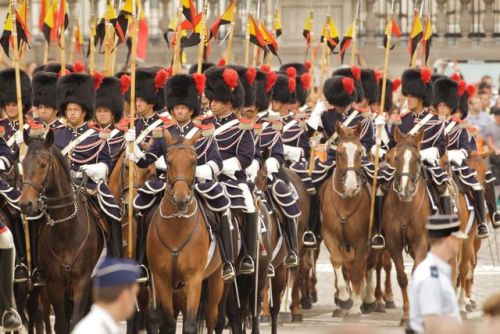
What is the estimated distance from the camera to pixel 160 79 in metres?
18.1

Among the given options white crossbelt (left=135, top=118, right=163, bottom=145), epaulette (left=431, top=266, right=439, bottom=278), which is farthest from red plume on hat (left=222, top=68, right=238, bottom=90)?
epaulette (left=431, top=266, right=439, bottom=278)

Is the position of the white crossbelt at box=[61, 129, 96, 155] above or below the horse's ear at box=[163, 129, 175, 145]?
below

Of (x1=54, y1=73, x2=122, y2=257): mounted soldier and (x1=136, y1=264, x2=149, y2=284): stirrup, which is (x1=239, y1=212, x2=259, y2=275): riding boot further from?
(x1=54, y1=73, x2=122, y2=257): mounted soldier

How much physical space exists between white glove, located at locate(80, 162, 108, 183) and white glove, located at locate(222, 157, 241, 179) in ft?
3.85

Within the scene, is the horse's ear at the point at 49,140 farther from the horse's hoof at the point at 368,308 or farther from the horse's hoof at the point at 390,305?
the horse's hoof at the point at 390,305

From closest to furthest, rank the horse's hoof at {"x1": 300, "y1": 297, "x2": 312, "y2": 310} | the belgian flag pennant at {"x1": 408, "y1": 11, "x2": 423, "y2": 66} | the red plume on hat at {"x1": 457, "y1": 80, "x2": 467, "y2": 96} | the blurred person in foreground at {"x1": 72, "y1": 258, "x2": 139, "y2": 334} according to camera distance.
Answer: the blurred person in foreground at {"x1": 72, "y1": 258, "x2": 139, "y2": 334}
the horse's hoof at {"x1": 300, "y1": 297, "x2": 312, "y2": 310}
the red plume on hat at {"x1": 457, "y1": 80, "x2": 467, "y2": 96}
the belgian flag pennant at {"x1": 408, "y1": 11, "x2": 423, "y2": 66}

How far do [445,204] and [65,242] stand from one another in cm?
520

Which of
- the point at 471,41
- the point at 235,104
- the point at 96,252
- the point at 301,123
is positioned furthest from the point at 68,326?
the point at 471,41

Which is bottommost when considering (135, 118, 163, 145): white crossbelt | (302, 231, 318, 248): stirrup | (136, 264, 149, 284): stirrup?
(302, 231, 318, 248): stirrup

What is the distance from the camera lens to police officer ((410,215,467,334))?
1010 centimetres

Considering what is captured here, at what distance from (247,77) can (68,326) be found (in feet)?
12.4

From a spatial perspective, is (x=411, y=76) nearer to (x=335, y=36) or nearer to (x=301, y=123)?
(x=301, y=123)

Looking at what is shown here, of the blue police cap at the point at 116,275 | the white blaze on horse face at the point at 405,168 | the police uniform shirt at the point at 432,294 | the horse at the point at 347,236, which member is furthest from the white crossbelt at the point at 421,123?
the blue police cap at the point at 116,275

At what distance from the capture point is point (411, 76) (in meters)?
20.4
